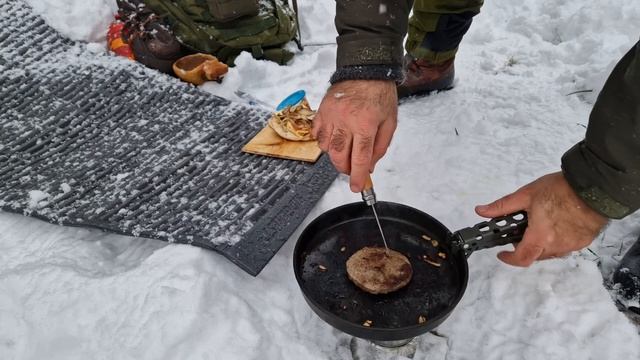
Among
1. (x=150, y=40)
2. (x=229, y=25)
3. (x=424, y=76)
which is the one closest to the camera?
(x=424, y=76)

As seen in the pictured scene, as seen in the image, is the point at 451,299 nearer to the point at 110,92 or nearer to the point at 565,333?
the point at 565,333

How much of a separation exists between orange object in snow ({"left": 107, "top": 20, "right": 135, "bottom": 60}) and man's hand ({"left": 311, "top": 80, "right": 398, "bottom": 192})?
2.31 meters

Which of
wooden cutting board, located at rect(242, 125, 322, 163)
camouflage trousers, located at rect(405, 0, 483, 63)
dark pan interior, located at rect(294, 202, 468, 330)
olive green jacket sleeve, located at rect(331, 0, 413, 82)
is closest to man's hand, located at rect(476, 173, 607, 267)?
dark pan interior, located at rect(294, 202, 468, 330)

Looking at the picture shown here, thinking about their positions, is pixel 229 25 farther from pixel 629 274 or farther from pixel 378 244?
pixel 629 274

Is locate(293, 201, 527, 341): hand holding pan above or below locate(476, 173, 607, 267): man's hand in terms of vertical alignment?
below

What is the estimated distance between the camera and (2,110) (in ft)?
9.16

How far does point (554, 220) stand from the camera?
143cm

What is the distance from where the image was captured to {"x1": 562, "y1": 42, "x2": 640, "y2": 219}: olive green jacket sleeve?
128cm

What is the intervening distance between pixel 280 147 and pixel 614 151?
1.64 metres

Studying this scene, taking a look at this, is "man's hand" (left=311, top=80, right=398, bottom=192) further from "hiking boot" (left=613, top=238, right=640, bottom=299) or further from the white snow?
the white snow

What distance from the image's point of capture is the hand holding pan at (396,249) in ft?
4.93

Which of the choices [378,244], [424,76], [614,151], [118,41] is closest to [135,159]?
[118,41]

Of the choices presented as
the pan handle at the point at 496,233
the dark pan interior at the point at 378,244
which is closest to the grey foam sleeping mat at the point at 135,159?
the dark pan interior at the point at 378,244

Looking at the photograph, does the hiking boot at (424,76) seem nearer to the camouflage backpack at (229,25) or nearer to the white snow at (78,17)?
the camouflage backpack at (229,25)
